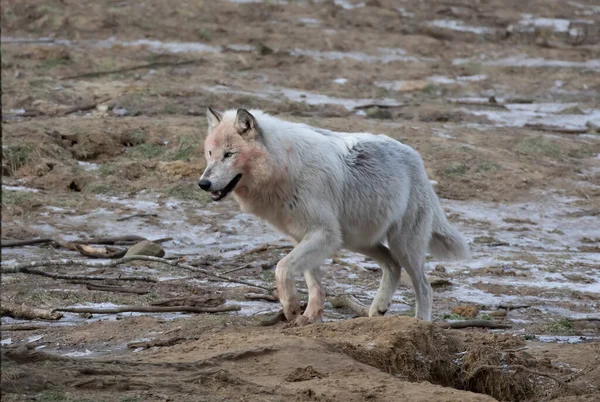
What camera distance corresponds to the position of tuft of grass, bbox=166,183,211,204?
1220 cm

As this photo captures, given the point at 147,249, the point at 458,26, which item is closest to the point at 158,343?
the point at 147,249

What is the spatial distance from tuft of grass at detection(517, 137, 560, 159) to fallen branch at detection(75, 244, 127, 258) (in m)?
7.48

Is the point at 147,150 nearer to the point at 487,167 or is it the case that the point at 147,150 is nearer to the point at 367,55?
the point at 487,167

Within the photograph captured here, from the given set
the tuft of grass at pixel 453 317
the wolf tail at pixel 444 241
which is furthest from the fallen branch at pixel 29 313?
the wolf tail at pixel 444 241

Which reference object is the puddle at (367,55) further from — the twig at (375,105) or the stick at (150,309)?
the stick at (150,309)

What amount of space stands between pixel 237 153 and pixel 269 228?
4243mm

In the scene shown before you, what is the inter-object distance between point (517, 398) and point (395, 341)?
39.3 inches

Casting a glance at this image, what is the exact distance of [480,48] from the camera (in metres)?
22.5

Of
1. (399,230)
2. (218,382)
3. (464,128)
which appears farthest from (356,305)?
(464,128)

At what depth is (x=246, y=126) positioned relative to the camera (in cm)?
739

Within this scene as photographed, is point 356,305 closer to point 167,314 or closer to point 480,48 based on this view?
point 167,314

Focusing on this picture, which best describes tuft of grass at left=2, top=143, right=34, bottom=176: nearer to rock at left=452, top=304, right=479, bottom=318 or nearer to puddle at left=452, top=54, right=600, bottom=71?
rock at left=452, top=304, right=479, bottom=318

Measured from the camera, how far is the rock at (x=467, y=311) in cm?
860

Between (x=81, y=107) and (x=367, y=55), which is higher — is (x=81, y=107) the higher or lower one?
the lower one
